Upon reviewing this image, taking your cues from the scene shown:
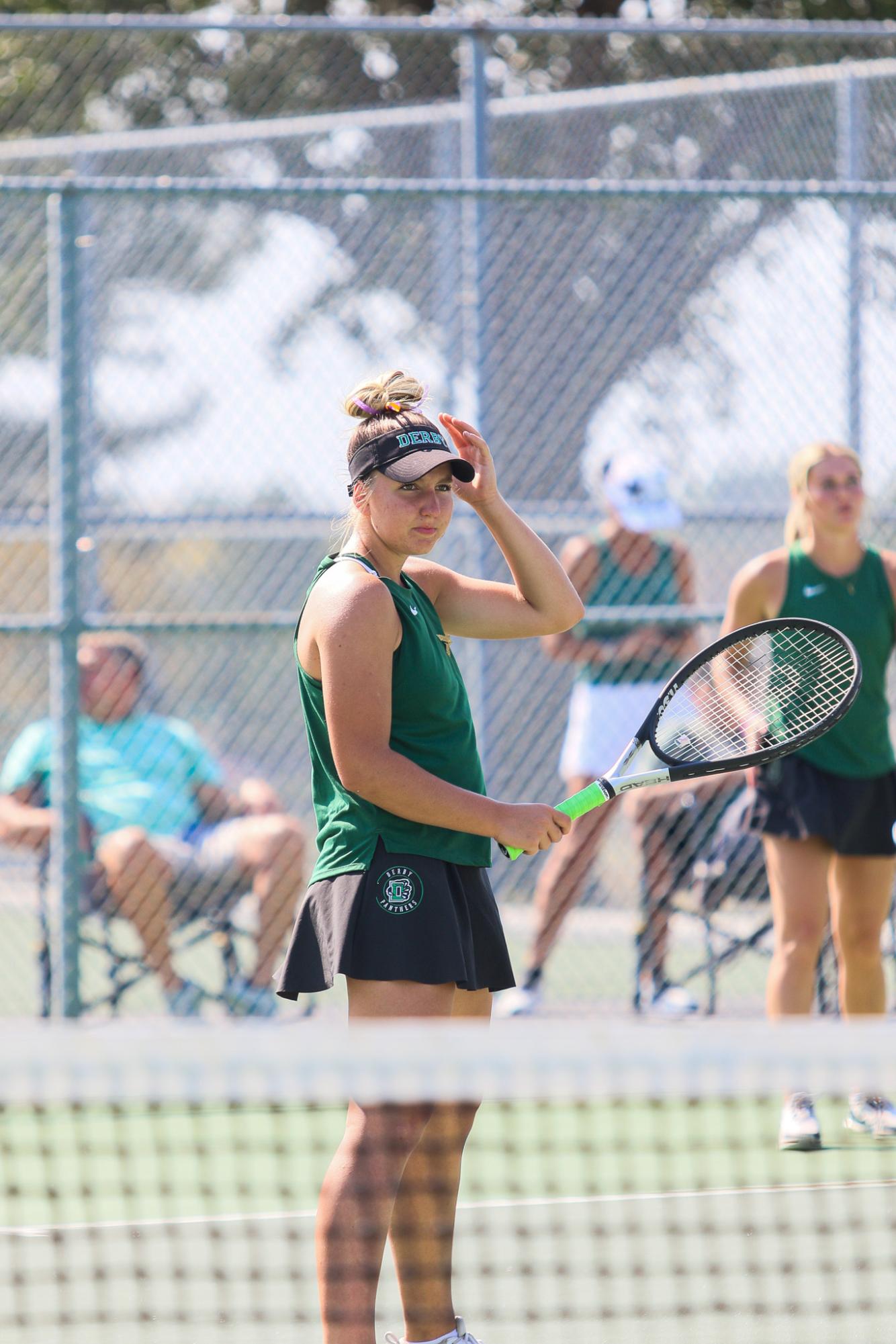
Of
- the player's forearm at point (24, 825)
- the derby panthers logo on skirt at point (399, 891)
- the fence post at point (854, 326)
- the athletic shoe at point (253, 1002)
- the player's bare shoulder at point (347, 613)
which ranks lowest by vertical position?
the athletic shoe at point (253, 1002)

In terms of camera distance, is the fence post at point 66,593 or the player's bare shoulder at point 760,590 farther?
the fence post at point 66,593

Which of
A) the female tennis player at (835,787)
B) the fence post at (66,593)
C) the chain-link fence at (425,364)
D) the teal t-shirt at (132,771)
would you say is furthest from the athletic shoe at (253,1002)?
the female tennis player at (835,787)

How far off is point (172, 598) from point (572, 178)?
2778 mm

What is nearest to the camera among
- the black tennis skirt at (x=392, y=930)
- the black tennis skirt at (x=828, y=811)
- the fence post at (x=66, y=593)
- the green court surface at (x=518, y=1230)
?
the black tennis skirt at (x=392, y=930)

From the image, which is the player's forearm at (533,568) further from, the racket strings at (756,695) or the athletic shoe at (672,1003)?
the athletic shoe at (672,1003)

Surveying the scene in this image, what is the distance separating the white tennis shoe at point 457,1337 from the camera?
8.71 feet

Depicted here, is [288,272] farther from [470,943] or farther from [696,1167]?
[470,943]

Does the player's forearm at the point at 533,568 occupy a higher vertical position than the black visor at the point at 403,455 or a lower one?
lower

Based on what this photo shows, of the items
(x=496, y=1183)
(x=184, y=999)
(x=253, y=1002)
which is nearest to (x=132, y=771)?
(x=184, y=999)

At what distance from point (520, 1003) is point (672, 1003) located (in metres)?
0.49

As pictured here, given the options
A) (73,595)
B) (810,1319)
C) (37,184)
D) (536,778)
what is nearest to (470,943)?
(810,1319)

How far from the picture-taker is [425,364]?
690 cm

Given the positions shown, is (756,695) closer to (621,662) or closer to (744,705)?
(744,705)

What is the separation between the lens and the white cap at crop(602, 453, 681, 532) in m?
5.72
